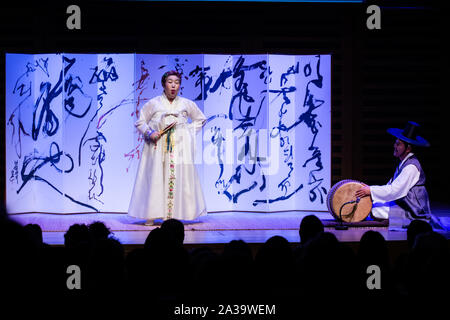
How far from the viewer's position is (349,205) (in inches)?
233

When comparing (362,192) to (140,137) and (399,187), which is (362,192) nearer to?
(399,187)

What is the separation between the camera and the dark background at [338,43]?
7.45 meters

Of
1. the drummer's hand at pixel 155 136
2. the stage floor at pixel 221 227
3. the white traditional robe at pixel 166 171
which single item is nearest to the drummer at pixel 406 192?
the stage floor at pixel 221 227

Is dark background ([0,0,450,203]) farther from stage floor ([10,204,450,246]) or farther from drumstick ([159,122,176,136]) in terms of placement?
drumstick ([159,122,176,136])

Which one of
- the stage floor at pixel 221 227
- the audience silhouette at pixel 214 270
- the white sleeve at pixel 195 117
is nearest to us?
the audience silhouette at pixel 214 270

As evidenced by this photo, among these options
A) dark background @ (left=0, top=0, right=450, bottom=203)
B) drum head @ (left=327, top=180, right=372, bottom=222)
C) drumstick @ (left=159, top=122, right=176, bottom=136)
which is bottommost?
drum head @ (left=327, top=180, right=372, bottom=222)

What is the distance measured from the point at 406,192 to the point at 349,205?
0.60 meters

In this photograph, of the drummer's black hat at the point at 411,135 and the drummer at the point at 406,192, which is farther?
the drummer's black hat at the point at 411,135

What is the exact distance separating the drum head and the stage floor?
0.63 feet

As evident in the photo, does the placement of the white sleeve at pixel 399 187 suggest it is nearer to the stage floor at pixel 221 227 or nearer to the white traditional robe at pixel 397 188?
the white traditional robe at pixel 397 188

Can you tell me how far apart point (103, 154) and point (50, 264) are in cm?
464

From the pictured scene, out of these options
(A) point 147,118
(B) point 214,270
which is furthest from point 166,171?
(B) point 214,270

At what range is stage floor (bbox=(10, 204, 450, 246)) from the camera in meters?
4.92

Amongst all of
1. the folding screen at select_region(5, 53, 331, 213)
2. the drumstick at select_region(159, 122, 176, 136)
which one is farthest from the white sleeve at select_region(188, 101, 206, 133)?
the folding screen at select_region(5, 53, 331, 213)
